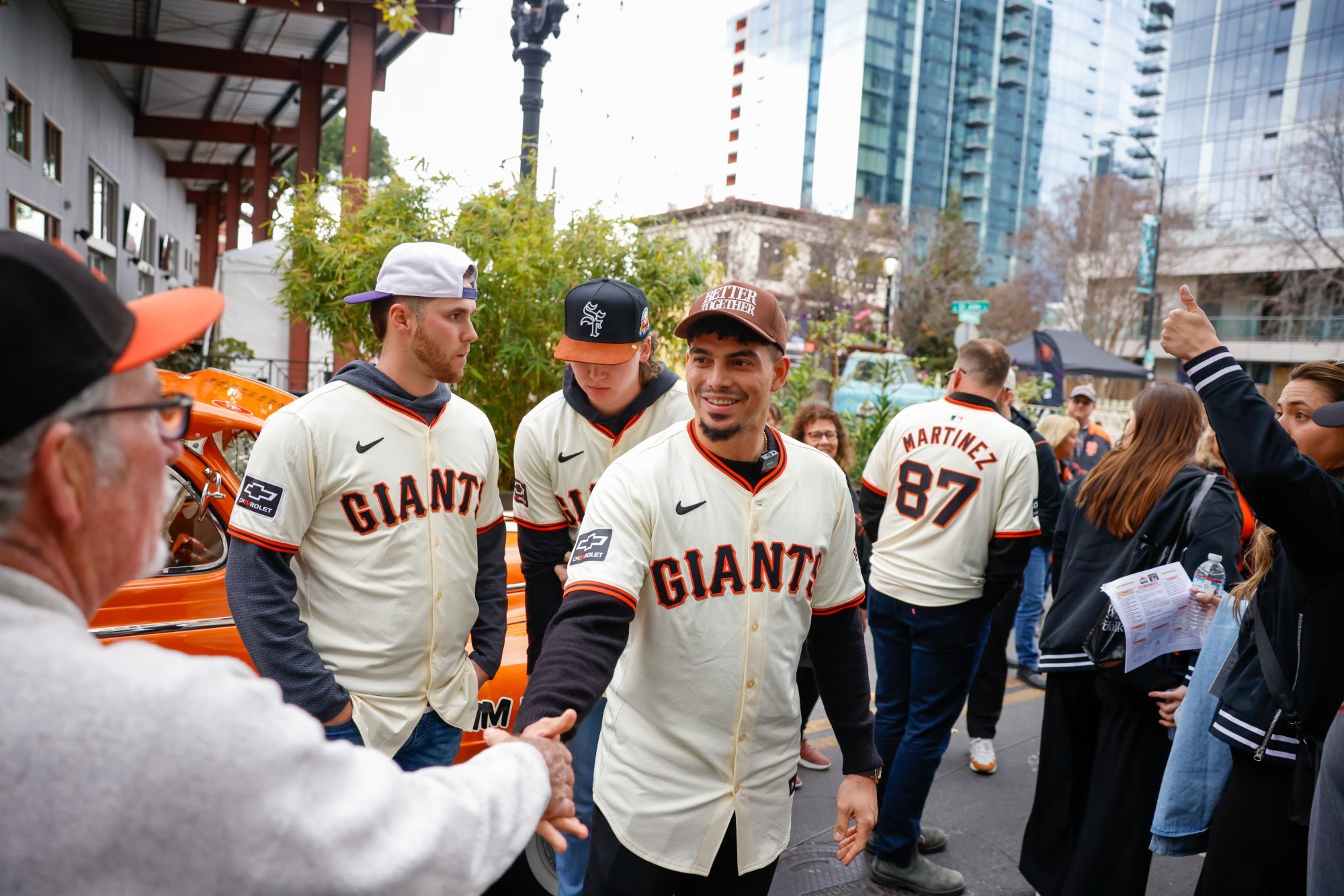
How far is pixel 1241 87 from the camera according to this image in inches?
2094

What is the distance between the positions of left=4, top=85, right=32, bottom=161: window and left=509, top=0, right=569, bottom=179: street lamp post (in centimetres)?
814

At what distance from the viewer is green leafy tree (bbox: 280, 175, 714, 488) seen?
22.3ft

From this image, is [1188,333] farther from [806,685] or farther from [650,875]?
[806,685]

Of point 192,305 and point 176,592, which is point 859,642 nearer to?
point 192,305

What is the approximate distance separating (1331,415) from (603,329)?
90.6 inches

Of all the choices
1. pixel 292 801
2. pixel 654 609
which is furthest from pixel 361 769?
pixel 654 609

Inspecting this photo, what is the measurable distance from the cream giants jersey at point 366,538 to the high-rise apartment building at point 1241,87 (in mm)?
53466

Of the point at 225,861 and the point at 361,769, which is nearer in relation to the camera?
the point at 225,861

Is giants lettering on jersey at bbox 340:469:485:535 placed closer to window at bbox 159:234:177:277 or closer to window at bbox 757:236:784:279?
window at bbox 757:236:784:279

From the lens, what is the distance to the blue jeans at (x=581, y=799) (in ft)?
10.3

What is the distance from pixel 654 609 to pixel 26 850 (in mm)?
1497

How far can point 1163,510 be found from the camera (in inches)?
134

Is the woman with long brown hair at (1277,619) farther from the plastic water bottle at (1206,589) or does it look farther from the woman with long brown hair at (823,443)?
the woman with long brown hair at (823,443)

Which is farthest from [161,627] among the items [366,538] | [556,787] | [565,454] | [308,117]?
[308,117]
